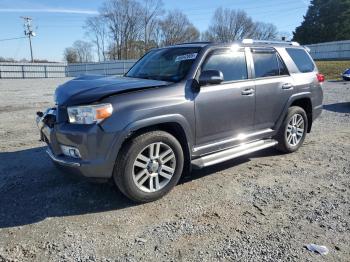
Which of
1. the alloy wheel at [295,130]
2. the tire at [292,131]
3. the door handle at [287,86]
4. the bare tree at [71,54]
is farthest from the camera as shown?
the bare tree at [71,54]

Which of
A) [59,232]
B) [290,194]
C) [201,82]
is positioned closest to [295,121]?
[290,194]

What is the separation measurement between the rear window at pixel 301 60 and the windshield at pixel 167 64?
6.92 ft

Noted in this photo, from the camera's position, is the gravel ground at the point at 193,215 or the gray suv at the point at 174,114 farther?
the gray suv at the point at 174,114

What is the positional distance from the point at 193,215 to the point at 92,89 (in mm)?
1819

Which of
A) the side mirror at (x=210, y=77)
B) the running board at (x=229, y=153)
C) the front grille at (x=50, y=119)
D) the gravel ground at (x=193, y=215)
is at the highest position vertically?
the side mirror at (x=210, y=77)

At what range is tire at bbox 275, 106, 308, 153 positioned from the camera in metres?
5.85

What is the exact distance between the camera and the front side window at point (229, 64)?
15.6 feet

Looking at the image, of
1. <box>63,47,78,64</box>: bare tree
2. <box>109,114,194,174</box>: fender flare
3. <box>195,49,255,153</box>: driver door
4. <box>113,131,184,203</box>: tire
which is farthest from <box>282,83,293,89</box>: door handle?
<box>63,47,78,64</box>: bare tree

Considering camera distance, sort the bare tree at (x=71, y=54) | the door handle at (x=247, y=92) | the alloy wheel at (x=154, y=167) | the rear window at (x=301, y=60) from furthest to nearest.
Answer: the bare tree at (x=71, y=54), the rear window at (x=301, y=60), the door handle at (x=247, y=92), the alloy wheel at (x=154, y=167)

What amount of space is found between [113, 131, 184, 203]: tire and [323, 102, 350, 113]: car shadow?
7579 mm

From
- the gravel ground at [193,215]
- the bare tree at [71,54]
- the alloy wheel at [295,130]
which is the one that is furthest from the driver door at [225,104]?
the bare tree at [71,54]

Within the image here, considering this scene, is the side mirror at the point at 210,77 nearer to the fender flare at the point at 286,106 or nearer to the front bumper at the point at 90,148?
the front bumper at the point at 90,148

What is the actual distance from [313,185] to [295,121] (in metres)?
1.65

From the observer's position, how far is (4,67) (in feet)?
113
